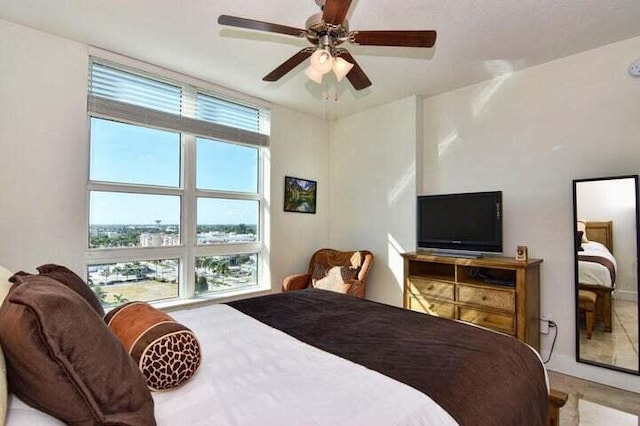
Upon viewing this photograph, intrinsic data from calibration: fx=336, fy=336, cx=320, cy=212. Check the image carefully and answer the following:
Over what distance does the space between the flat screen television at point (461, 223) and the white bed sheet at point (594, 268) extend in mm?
604

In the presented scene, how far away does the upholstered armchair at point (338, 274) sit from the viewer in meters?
3.71

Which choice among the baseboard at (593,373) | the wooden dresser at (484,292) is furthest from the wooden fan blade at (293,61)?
the baseboard at (593,373)

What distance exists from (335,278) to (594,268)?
233 centimetres

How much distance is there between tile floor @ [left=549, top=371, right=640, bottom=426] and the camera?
83.9 inches

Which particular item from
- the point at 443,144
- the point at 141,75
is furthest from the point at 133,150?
the point at 443,144

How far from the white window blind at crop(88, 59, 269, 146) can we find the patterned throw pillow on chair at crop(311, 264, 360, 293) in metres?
1.69

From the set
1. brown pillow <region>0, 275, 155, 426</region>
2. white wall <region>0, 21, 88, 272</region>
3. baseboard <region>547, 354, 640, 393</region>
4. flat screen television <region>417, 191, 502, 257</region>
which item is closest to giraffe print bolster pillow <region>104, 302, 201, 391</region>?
brown pillow <region>0, 275, 155, 426</region>

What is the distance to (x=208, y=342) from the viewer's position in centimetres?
153

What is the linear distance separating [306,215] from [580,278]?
115 inches

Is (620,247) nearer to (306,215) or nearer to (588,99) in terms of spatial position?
(588,99)

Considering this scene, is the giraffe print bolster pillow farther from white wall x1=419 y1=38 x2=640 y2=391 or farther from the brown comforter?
white wall x1=419 y1=38 x2=640 y2=391

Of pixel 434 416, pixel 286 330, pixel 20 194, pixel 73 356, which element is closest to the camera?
pixel 73 356

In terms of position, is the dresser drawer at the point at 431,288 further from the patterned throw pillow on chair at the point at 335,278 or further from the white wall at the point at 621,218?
the white wall at the point at 621,218

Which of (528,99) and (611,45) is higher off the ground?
(611,45)
